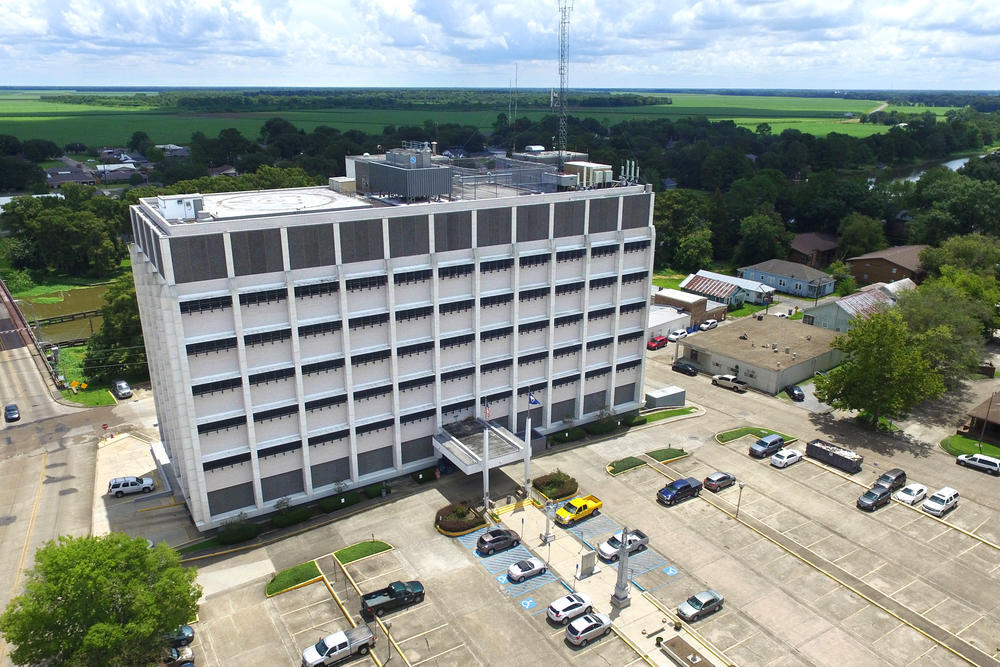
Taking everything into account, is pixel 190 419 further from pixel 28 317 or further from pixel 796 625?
pixel 28 317

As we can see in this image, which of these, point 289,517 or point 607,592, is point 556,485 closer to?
point 607,592

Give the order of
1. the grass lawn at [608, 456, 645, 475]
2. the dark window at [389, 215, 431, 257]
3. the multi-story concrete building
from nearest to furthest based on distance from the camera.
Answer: the multi-story concrete building < the dark window at [389, 215, 431, 257] < the grass lawn at [608, 456, 645, 475]

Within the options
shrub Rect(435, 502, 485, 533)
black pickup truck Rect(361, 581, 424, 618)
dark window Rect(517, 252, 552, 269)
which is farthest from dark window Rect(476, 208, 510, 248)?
black pickup truck Rect(361, 581, 424, 618)

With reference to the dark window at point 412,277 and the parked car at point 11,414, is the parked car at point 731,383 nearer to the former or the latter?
the dark window at point 412,277

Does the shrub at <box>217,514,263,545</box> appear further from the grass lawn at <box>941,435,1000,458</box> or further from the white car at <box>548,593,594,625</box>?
the grass lawn at <box>941,435,1000,458</box>

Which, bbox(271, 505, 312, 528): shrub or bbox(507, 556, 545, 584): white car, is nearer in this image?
bbox(507, 556, 545, 584): white car

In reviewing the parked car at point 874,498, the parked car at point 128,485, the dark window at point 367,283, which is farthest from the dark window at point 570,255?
the parked car at point 128,485
